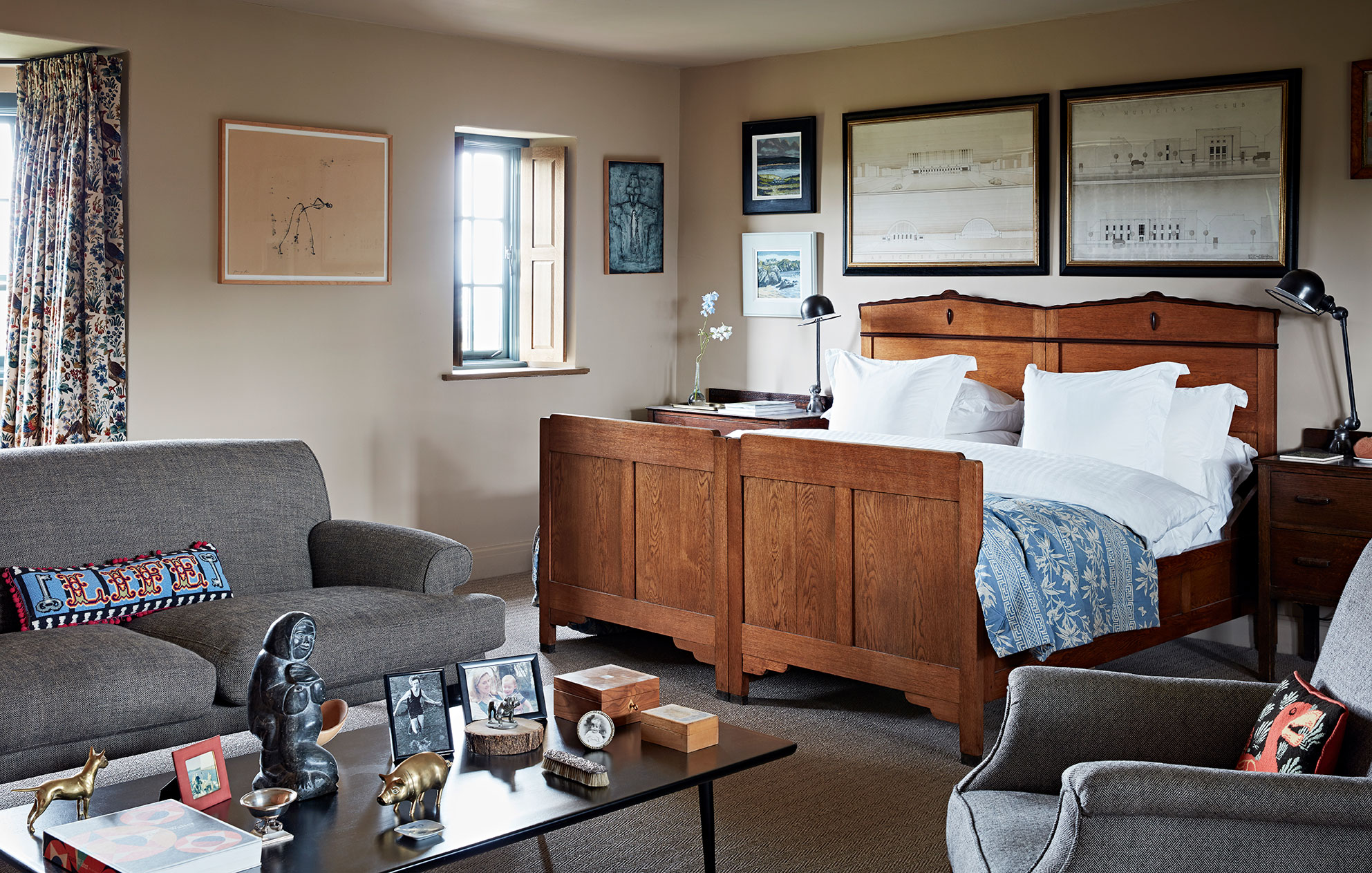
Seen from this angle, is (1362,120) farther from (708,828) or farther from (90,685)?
(90,685)

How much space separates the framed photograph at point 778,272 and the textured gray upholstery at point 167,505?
9.30 feet

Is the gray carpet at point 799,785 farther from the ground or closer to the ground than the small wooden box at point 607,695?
closer to the ground

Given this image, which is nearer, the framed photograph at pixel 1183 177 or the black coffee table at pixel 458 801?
the black coffee table at pixel 458 801

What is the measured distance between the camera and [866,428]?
520cm

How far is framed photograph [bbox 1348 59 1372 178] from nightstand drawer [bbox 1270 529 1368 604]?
3.82 ft

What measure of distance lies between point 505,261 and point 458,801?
14.2 feet

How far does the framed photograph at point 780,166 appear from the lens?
6070mm

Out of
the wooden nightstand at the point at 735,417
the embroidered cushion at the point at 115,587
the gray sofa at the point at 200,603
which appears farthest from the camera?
the wooden nightstand at the point at 735,417

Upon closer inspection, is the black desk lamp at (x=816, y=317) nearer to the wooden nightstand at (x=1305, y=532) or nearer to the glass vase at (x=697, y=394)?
the glass vase at (x=697, y=394)

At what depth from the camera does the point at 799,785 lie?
336 cm

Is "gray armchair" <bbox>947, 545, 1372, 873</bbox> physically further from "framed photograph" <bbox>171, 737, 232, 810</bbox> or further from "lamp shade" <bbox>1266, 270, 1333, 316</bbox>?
"lamp shade" <bbox>1266, 270, 1333, 316</bbox>

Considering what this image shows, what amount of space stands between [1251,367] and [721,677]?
2.32 metres

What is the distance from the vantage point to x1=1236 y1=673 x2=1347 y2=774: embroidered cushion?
1995 mm

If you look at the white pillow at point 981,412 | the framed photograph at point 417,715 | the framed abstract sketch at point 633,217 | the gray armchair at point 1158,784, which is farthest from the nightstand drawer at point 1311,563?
the framed abstract sketch at point 633,217
